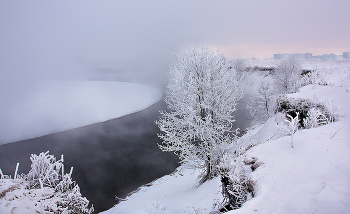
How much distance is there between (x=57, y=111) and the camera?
2920cm

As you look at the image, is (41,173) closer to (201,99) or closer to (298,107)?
(201,99)

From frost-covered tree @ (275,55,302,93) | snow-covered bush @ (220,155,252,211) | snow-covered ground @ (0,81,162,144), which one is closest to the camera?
snow-covered bush @ (220,155,252,211)

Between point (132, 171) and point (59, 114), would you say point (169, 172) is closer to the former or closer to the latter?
point (132, 171)

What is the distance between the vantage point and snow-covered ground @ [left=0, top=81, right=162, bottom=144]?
22.8m

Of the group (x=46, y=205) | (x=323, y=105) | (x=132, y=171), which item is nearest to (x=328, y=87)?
(x=323, y=105)

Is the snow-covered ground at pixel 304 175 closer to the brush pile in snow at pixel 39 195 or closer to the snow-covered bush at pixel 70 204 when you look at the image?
the brush pile in snow at pixel 39 195

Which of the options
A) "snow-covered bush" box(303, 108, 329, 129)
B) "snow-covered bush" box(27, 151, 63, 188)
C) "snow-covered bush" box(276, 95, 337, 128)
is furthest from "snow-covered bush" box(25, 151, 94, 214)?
"snow-covered bush" box(276, 95, 337, 128)

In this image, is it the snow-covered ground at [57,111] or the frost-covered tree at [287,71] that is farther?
the frost-covered tree at [287,71]

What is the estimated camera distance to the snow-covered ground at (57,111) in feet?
74.8

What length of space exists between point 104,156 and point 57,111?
16.8 metres

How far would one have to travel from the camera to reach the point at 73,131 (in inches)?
936

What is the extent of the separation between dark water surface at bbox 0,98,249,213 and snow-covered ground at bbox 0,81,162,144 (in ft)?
7.66

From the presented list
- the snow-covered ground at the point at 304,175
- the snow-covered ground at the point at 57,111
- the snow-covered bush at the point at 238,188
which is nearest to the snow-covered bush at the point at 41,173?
the snow-covered ground at the point at 304,175

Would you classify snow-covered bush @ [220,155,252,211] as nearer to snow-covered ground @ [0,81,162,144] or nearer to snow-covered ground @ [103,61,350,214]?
snow-covered ground @ [103,61,350,214]
